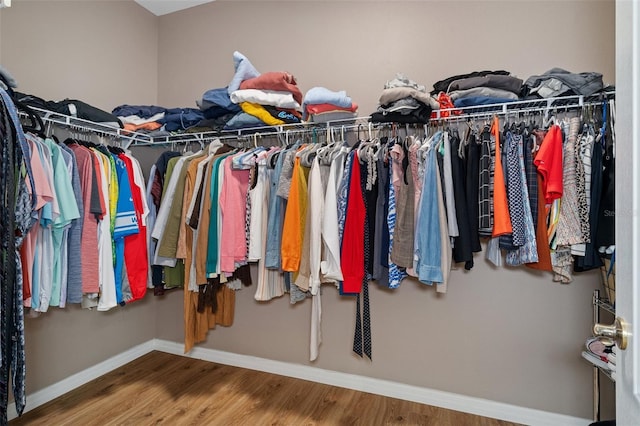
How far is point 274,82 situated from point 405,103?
81cm

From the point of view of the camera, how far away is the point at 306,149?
2.06m

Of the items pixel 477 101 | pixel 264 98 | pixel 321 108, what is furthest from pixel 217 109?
pixel 477 101

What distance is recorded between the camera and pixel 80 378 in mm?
2412

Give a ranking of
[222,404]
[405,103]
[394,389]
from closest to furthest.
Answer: [405,103], [222,404], [394,389]

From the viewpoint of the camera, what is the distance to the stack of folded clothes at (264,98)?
7.17 feet

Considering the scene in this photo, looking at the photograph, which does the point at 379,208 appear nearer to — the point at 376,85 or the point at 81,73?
the point at 376,85

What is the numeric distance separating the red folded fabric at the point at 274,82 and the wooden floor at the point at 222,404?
6.30 ft

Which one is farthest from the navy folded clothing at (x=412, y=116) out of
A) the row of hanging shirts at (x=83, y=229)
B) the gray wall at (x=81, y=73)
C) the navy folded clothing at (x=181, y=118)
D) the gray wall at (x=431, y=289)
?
the gray wall at (x=81, y=73)

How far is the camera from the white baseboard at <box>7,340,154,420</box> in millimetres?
2119

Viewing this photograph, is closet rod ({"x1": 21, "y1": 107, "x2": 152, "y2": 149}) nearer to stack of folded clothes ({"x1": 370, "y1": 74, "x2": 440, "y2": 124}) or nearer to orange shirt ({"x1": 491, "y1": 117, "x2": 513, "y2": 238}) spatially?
stack of folded clothes ({"x1": 370, "y1": 74, "x2": 440, "y2": 124})

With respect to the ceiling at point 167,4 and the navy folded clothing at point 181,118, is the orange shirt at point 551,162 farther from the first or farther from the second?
the ceiling at point 167,4

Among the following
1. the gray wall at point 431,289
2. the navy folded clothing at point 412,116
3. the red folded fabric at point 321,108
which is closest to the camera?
the navy folded clothing at point 412,116

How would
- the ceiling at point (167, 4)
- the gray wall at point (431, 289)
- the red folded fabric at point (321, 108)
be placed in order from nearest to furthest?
1. the gray wall at point (431, 289)
2. the red folded fabric at point (321, 108)
3. the ceiling at point (167, 4)

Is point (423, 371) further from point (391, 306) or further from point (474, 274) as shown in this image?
point (474, 274)
